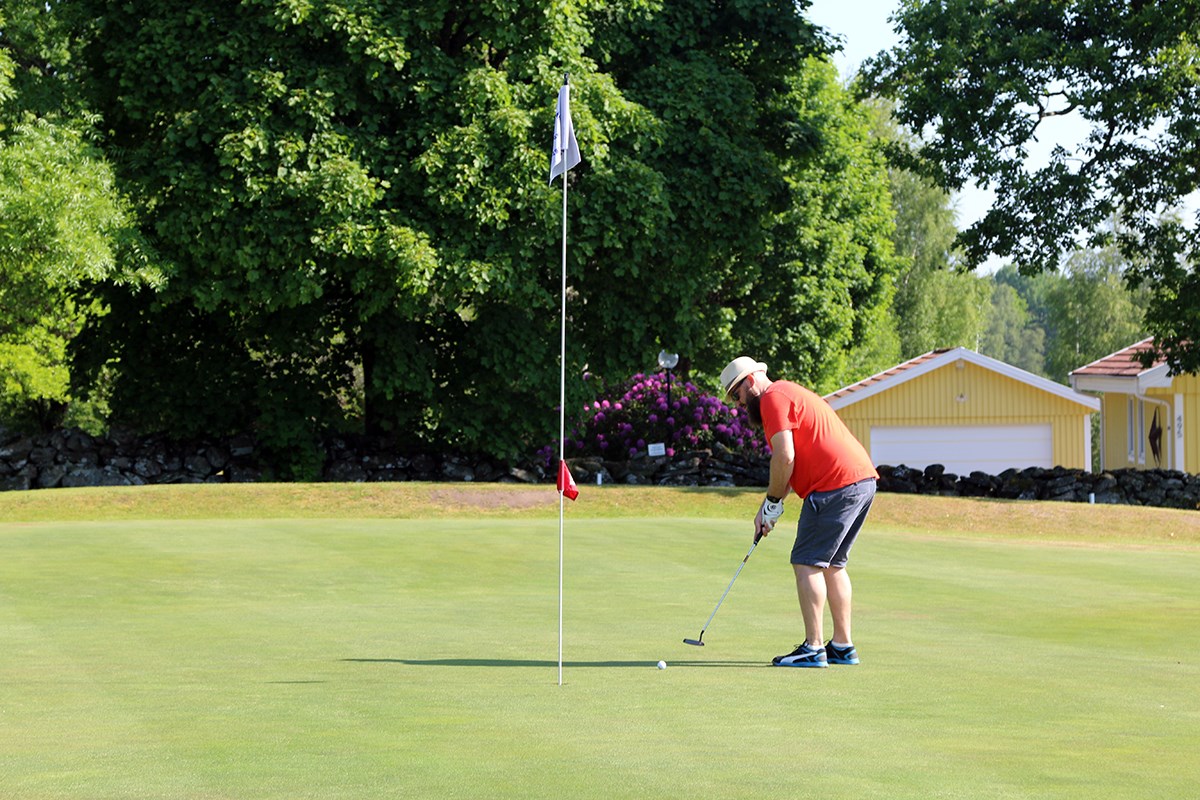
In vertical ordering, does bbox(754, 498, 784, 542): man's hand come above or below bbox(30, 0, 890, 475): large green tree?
below

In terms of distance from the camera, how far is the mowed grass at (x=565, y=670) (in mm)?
5516

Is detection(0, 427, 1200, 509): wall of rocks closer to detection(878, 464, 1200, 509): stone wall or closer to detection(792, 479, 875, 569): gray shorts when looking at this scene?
detection(878, 464, 1200, 509): stone wall

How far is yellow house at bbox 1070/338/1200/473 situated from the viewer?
1427 inches

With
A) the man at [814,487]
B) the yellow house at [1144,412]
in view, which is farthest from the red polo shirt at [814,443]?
the yellow house at [1144,412]

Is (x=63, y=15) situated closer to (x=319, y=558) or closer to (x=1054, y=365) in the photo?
Answer: (x=319, y=558)

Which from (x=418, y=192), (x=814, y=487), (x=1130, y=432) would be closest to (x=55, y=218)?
(x=418, y=192)

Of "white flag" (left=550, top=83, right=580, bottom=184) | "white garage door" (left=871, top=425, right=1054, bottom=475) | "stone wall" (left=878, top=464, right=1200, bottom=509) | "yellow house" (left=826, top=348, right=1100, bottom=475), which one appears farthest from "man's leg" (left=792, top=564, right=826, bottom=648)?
"white garage door" (left=871, top=425, right=1054, bottom=475)

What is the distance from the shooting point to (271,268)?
26938mm

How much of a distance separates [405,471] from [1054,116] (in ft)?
46.7

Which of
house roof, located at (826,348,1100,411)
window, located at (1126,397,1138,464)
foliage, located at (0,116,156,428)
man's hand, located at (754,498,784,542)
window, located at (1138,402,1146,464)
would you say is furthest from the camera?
window, located at (1126,397,1138,464)

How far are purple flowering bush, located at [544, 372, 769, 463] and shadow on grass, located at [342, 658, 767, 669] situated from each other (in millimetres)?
24811

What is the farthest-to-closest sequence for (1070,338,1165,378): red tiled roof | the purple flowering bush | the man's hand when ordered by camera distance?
(1070,338,1165,378): red tiled roof → the purple flowering bush → the man's hand

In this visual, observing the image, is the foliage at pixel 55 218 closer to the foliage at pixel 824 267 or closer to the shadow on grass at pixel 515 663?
the shadow on grass at pixel 515 663

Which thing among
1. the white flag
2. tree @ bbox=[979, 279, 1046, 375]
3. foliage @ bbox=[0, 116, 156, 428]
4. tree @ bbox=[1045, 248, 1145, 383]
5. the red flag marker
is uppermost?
tree @ bbox=[979, 279, 1046, 375]
